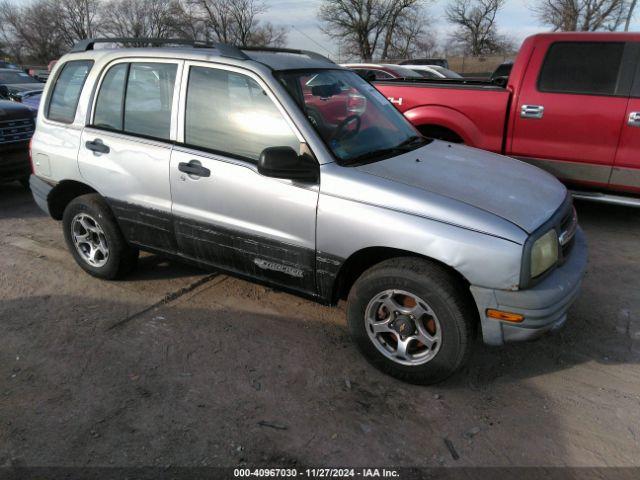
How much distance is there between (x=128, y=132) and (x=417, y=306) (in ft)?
8.20

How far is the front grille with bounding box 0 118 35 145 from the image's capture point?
21.9 ft

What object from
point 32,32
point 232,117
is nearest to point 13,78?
point 232,117

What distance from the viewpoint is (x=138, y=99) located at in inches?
145

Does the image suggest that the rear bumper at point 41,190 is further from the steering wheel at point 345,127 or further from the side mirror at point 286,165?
the steering wheel at point 345,127

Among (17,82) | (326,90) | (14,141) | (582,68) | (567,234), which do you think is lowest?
(14,141)

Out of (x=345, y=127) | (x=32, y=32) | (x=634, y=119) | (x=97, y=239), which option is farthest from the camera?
(x=32, y=32)

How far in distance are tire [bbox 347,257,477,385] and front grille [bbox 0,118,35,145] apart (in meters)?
6.00

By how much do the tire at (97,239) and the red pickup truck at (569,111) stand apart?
3.83 meters

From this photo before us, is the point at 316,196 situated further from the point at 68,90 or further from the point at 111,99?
the point at 68,90

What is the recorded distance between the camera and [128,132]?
372 cm

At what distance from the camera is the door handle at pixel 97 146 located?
378 centimetres

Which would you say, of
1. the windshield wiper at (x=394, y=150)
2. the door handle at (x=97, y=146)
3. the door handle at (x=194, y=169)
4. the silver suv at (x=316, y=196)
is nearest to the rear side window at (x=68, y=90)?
the silver suv at (x=316, y=196)

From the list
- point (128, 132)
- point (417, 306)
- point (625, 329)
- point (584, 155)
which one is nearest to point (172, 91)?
point (128, 132)

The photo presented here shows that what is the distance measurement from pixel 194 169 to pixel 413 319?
1.75 m
